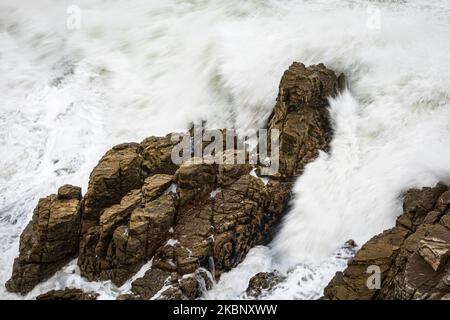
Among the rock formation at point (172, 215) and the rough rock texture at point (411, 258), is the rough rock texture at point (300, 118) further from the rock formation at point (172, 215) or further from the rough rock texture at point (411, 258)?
the rough rock texture at point (411, 258)

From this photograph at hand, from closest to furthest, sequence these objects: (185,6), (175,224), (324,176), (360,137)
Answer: (175,224) < (324,176) < (360,137) < (185,6)

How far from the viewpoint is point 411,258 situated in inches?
352

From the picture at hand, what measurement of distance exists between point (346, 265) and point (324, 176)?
2.87 m

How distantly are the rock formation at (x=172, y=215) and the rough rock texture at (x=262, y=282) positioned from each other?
72cm

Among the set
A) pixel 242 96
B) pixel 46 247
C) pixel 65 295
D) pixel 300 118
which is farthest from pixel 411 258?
pixel 242 96

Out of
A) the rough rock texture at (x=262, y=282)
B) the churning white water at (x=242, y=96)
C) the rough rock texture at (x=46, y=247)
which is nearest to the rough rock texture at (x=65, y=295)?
the churning white water at (x=242, y=96)

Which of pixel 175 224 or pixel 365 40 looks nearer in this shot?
pixel 175 224

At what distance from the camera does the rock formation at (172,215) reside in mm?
11461

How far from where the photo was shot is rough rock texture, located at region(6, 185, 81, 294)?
12016 millimetres

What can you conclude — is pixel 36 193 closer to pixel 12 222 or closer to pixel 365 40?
pixel 12 222

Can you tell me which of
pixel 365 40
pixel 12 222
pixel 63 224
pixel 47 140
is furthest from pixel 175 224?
pixel 365 40

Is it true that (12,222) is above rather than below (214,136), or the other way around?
below

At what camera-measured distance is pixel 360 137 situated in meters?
13.9
